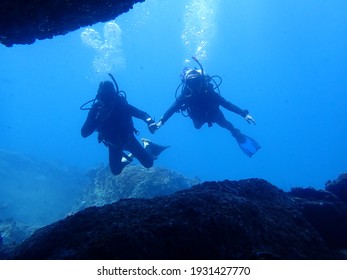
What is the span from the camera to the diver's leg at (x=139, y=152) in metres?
9.34

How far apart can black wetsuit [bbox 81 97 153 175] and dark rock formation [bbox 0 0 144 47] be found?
10.9ft

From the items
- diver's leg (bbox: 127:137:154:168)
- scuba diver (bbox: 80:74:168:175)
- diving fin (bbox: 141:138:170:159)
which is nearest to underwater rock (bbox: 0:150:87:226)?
diving fin (bbox: 141:138:170:159)

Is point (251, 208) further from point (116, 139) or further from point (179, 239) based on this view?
point (116, 139)

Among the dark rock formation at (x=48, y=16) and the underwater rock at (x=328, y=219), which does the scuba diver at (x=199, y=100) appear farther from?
the underwater rock at (x=328, y=219)

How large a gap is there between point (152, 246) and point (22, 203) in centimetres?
3448

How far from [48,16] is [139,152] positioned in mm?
5754

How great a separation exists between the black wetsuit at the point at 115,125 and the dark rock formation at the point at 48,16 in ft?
10.9

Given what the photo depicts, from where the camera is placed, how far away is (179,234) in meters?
2.38

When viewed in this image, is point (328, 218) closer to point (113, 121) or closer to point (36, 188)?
point (113, 121)

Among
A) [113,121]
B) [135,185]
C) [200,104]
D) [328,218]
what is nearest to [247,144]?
[200,104]

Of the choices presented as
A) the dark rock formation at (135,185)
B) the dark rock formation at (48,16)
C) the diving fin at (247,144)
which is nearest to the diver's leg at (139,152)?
the diving fin at (247,144)

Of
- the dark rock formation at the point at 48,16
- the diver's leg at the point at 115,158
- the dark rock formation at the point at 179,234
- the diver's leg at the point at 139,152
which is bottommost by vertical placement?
the dark rock formation at the point at 179,234

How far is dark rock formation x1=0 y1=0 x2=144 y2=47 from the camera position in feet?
13.1

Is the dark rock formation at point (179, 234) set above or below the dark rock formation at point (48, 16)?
below
